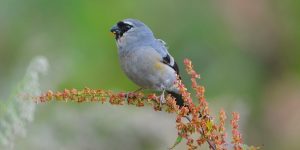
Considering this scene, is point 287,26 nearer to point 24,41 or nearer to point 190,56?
point 190,56

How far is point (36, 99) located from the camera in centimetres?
317

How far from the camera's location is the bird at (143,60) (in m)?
5.46

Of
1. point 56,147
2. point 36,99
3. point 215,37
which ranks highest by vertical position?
point 215,37

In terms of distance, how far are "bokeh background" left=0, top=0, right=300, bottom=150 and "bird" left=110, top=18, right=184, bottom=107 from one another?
42.9 inches

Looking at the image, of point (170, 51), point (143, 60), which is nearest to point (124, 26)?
point (143, 60)

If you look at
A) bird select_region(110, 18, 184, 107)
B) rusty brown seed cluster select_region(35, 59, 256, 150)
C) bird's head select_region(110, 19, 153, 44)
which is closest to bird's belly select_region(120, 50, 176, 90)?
bird select_region(110, 18, 184, 107)

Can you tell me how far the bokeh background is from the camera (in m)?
6.97

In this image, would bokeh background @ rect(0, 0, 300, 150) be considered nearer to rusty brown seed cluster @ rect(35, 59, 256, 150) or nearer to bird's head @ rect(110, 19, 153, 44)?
bird's head @ rect(110, 19, 153, 44)

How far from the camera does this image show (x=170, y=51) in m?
9.47

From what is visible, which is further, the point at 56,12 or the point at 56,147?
the point at 56,12

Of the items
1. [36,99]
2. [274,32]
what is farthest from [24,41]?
[36,99]

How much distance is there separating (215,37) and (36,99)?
8.10 m

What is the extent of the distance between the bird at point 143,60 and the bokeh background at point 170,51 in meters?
1.09

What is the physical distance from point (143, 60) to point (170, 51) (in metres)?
3.95
